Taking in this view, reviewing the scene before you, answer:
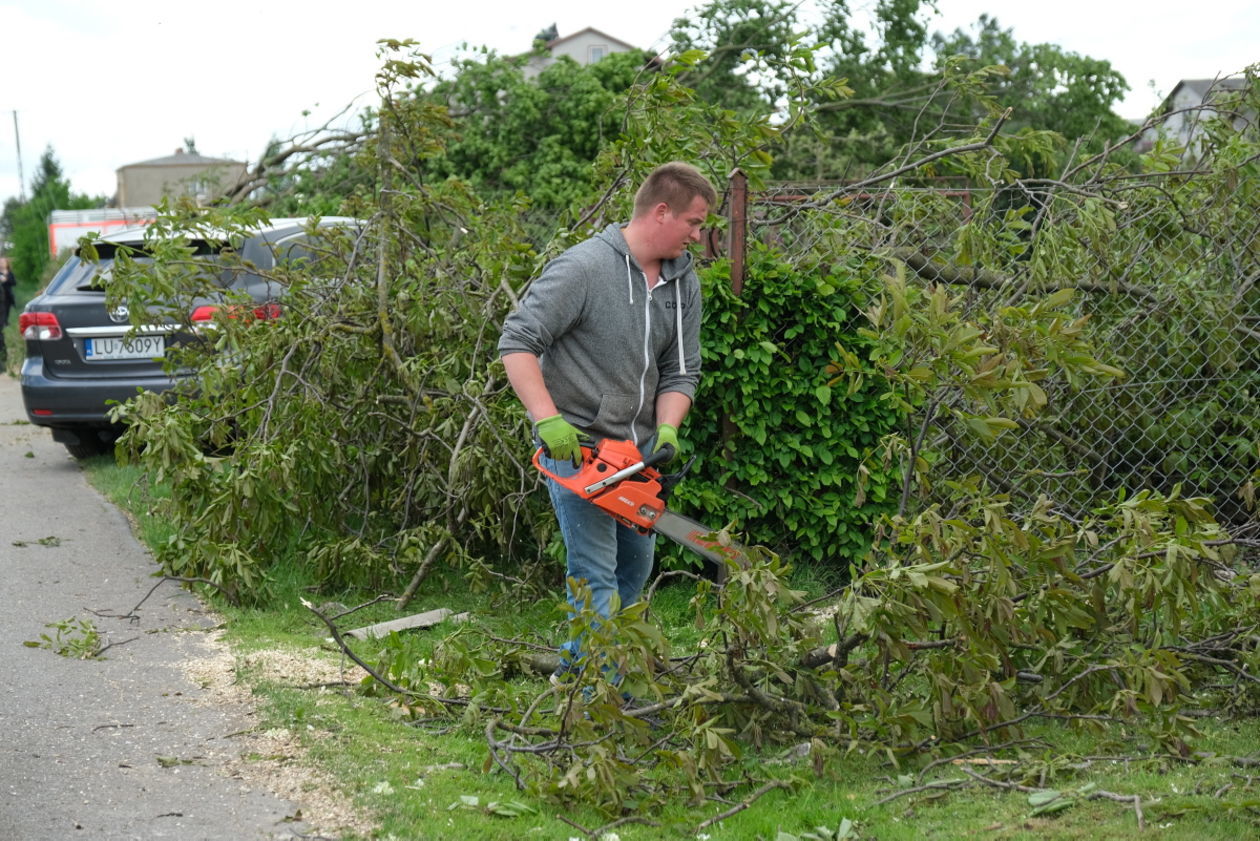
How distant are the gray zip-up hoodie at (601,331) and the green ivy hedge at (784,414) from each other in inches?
56.0

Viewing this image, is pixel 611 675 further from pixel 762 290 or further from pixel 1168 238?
pixel 1168 238

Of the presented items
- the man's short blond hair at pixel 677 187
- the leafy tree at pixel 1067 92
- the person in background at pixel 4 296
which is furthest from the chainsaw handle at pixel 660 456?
the leafy tree at pixel 1067 92

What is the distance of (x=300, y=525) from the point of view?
6.23 m

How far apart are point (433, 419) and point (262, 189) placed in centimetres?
1058

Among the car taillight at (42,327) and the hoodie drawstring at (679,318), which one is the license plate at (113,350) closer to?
the car taillight at (42,327)

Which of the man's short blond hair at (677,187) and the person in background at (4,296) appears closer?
the man's short blond hair at (677,187)

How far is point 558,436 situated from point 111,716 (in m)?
1.88

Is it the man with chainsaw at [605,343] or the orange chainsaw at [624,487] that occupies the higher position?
the man with chainsaw at [605,343]

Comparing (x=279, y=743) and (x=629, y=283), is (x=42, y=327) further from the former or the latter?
(x=629, y=283)

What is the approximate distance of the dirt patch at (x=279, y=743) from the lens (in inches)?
139

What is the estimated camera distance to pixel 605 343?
13.9 ft

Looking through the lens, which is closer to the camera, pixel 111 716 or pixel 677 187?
pixel 677 187

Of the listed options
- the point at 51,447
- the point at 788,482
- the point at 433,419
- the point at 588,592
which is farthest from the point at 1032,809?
the point at 51,447

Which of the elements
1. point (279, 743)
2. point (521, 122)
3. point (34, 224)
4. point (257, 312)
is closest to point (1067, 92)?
point (521, 122)
